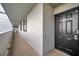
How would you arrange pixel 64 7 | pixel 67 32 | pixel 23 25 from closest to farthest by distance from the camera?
pixel 64 7
pixel 67 32
pixel 23 25

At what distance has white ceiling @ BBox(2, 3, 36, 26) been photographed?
1.74 m

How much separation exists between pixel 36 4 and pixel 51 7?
282 mm

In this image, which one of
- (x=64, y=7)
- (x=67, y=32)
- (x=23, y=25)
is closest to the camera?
(x=64, y=7)

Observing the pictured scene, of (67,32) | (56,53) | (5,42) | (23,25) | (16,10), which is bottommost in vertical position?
(56,53)

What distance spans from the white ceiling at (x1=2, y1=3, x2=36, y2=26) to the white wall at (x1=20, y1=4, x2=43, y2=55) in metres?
0.11

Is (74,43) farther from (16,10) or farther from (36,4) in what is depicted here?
(16,10)

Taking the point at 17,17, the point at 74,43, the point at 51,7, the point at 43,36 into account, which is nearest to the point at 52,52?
the point at 43,36

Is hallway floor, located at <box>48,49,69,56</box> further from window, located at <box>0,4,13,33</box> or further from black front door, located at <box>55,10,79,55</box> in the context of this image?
window, located at <box>0,4,13,33</box>

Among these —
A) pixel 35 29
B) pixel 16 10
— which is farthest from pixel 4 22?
pixel 35 29

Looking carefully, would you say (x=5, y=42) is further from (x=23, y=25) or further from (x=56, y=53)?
(x=56, y=53)

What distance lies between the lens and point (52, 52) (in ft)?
5.86

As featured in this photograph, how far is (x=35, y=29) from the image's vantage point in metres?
1.92

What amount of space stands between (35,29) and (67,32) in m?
0.63

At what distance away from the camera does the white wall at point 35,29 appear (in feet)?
5.98
